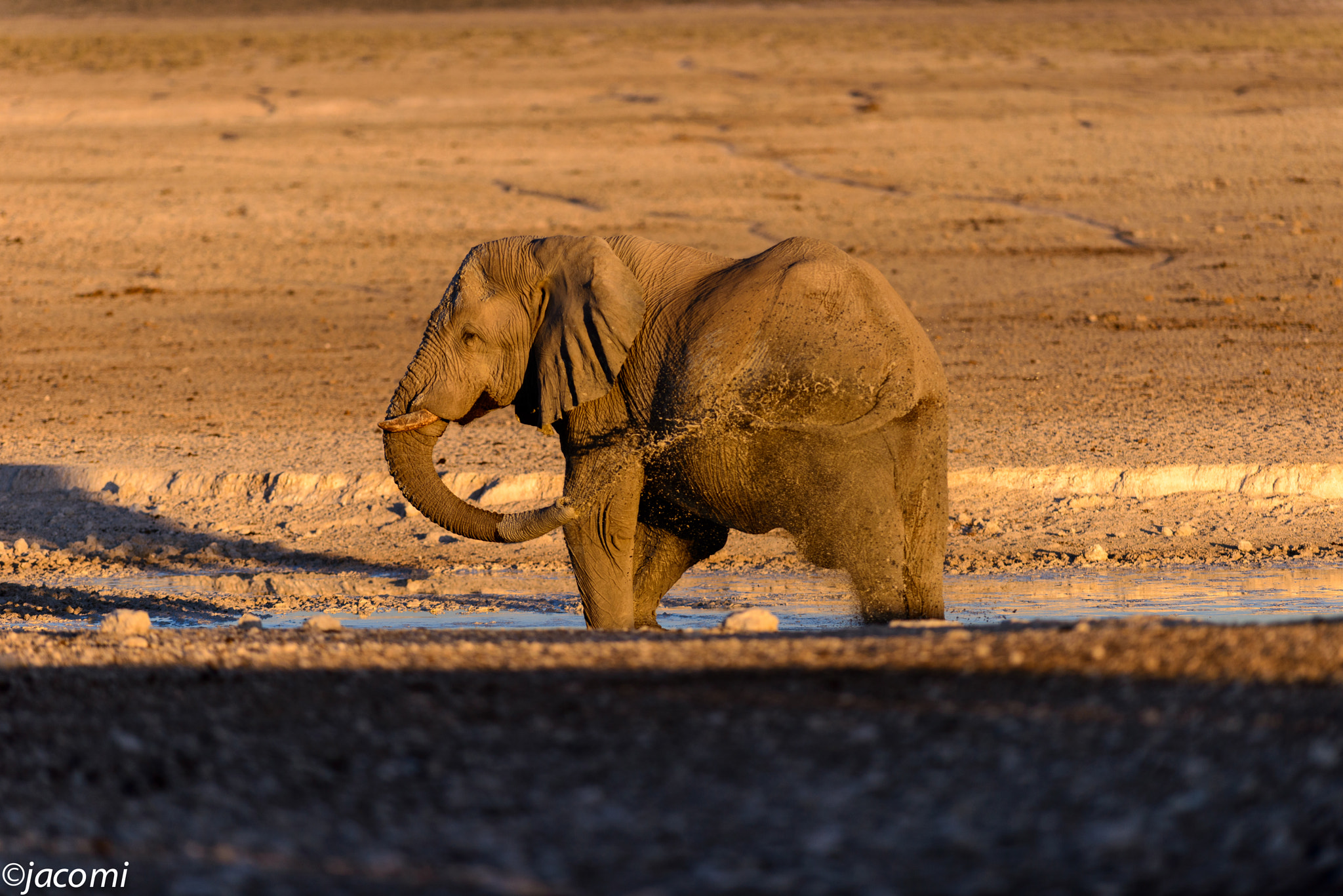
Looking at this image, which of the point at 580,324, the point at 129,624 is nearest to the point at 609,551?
the point at 580,324

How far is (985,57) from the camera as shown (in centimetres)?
2772

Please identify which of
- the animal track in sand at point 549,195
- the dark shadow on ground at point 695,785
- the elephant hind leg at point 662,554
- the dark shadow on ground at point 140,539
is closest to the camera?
the dark shadow on ground at point 695,785

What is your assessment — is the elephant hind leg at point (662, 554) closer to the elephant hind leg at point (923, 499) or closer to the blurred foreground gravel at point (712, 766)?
the elephant hind leg at point (923, 499)

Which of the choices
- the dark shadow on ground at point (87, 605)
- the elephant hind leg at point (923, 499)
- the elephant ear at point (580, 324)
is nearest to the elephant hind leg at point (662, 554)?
the elephant ear at point (580, 324)

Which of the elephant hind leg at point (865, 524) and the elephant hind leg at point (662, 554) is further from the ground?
the elephant hind leg at point (865, 524)

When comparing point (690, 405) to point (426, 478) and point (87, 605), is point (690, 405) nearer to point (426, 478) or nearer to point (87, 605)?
point (426, 478)

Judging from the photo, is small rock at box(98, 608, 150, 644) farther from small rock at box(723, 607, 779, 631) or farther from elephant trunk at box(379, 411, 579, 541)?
small rock at box(723, 607, 779, 631)

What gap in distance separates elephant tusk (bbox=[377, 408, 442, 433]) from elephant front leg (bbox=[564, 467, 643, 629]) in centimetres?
69

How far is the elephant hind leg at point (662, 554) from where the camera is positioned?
6625 millimetres

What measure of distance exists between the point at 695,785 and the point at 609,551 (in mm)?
2891

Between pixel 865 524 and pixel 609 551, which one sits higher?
pixel 865 524

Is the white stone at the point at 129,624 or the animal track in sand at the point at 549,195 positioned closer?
the white stone at the point at 129,624

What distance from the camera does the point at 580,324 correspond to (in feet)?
19.9

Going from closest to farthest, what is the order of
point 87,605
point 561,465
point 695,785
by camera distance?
point 695,785, point 87,605, point 561,465
